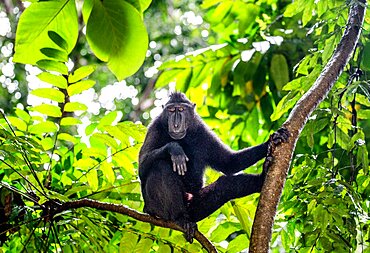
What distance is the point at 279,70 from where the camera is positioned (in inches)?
225

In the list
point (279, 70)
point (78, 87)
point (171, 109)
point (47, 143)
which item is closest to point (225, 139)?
point (279, 70)

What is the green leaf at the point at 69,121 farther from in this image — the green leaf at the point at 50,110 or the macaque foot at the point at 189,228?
the macaque foot at the point at 189,228

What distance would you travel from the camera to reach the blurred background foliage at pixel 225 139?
118 inches

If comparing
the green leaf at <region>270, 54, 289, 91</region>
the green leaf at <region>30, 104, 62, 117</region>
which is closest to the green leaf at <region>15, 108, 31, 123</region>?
the green leaf at <region>30, 104, 62, 117</region>

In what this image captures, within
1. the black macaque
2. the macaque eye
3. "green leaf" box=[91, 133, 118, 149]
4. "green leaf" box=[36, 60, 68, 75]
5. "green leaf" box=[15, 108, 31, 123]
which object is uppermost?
"green leaf" box=[36, 60, 68, 75]

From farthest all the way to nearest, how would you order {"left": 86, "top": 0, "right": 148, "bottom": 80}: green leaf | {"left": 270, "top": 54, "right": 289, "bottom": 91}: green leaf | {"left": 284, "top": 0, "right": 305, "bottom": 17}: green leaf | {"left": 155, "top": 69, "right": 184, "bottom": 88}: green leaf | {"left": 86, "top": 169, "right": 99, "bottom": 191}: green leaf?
{"left": 155, "top": 69, "right": 184, "bottom": 88}: green leaf, {"left": 270, "top": 54, "right": 289, "bottom": 91}: green leaf, {"left": 86, "top": 169, "right": 99, "bottom": 191}: green leaf, {"left": 284, "top": 0, "right": 305, "bottom": 17}: green leaf, {"left": 86, "top": 0, "right": 148, "bottom": 80}: green leaf

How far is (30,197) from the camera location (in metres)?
3.46

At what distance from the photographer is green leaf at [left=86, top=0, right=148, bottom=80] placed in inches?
51.3

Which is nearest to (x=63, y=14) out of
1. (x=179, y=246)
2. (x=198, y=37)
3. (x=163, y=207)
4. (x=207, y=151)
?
(x=179, y=246)

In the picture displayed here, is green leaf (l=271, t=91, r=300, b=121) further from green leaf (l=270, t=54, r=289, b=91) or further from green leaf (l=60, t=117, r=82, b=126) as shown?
green leaf (l=270, t=54, r=289, b=91)

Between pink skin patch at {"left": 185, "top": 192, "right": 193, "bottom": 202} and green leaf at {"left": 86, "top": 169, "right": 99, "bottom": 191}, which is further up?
green leaf at {"left": 86, "top": 169, "right": 99, "bottom": 191}

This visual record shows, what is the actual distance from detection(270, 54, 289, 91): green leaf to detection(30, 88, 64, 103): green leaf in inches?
108

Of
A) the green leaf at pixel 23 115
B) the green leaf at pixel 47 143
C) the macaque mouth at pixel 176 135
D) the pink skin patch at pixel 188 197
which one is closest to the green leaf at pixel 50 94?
the green leaf at pixel 23 115

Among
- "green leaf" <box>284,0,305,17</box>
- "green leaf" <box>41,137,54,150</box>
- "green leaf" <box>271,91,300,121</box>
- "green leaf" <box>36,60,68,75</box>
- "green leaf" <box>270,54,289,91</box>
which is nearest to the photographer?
"green leaf" <box>36,60,68,75</box>
